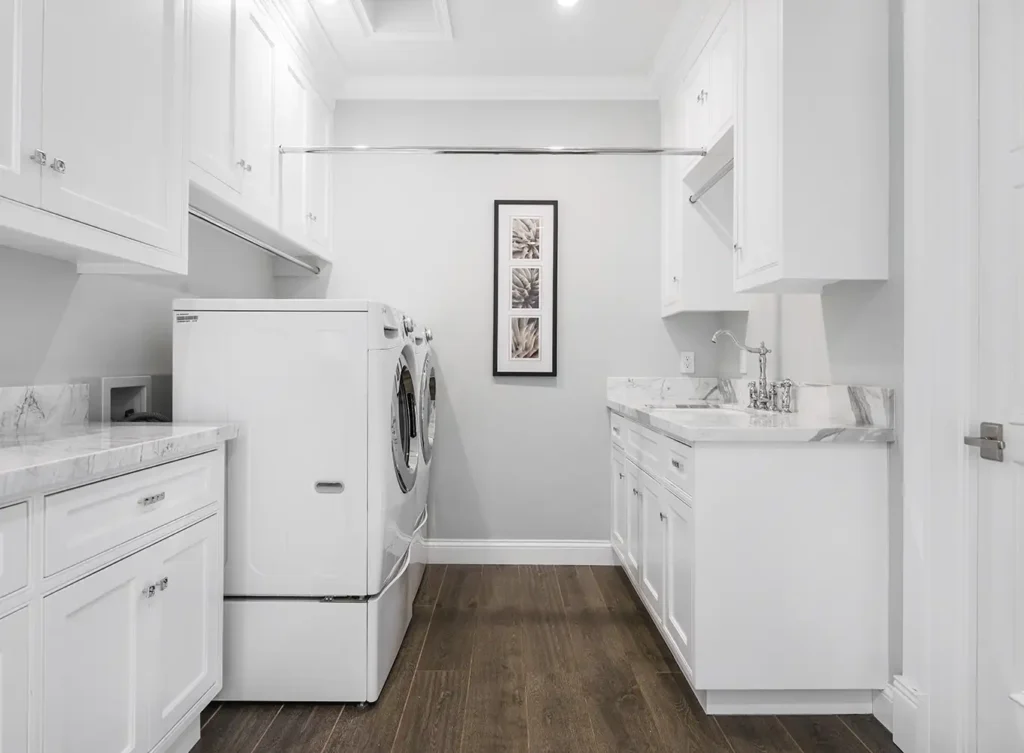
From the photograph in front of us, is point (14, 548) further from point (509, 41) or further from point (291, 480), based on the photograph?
point (509, 41)

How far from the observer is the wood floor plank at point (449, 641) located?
233cm

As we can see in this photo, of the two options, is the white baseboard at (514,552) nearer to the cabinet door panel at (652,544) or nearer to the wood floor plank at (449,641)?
the wood floor plank at (449,641)

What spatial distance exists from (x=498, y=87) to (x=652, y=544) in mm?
2561

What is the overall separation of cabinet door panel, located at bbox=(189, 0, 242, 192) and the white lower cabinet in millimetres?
1187

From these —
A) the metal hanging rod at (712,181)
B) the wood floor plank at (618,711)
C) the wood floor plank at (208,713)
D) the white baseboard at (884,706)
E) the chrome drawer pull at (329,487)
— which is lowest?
the wood floor plank at (208,713)

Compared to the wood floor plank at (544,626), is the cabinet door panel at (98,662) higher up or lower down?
higher up

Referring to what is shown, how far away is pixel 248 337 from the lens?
6.62ft

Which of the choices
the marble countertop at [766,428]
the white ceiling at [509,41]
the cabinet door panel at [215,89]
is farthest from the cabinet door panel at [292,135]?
the marble countertop at [766,428]

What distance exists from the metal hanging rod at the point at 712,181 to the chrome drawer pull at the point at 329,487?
2.12m

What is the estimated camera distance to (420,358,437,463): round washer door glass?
2898mm

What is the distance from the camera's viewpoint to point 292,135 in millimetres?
2879

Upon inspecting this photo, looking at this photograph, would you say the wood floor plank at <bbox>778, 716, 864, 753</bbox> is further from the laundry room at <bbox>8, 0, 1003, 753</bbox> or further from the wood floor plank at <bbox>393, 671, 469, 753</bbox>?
the wood floor plank at <bbox>393, 671, 469, 753</bbox>
